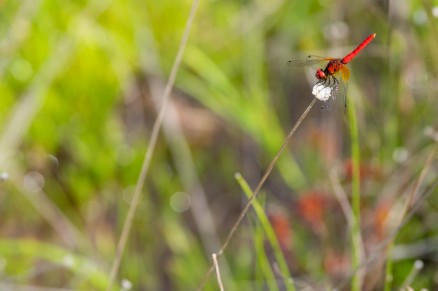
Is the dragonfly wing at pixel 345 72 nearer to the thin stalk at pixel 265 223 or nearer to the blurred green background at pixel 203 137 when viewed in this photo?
the thin stalk at pixel 265 223

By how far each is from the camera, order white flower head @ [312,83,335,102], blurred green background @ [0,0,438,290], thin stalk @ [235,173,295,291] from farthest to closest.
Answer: blurred green background @ [0,0,438,290], thin stalk @ [235,173,295,291], white flower head @ [312,83,335,102]

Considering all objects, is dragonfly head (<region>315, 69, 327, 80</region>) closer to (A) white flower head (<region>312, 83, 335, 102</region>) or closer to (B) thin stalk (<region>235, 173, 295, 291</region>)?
(A) white flower head (<region>312, 83, 335, 102</region>)

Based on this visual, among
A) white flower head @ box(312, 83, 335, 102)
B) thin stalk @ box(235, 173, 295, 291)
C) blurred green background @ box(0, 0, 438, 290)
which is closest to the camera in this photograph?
white flower head @ box(312, 83, 335, 102)

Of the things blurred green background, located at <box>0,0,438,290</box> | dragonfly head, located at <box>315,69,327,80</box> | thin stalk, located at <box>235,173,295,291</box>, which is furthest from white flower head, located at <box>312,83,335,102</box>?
blurred green background, located at <box>0,0,438,290</box>

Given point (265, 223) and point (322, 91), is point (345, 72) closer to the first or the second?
point (322, 91)

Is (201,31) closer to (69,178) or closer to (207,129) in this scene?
(207,129)

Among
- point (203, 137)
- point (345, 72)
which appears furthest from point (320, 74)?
point (203, 137)

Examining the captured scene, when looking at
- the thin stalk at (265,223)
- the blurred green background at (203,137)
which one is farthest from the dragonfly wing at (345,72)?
the blurred green background at (203,137)

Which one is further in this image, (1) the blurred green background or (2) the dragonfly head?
(1) the blurred green background

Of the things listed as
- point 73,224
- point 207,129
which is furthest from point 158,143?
point 73,224
